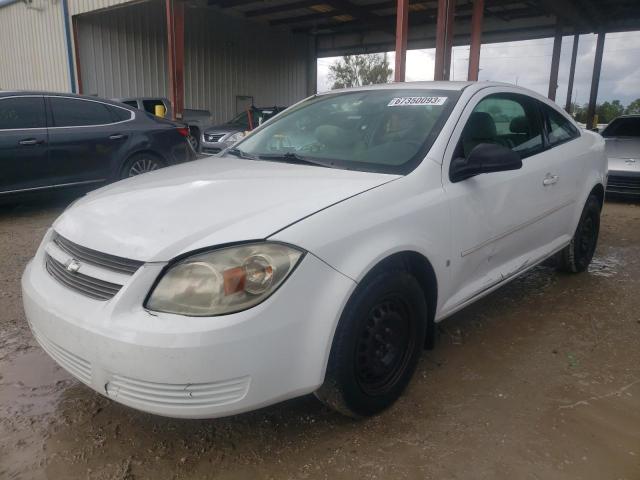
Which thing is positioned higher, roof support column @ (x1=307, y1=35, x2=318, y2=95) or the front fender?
roof support column @ (x1=307, y1=35, x2=318, y2=95)

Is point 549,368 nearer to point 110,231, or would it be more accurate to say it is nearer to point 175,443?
point 175,443

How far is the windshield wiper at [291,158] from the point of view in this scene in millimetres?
2646

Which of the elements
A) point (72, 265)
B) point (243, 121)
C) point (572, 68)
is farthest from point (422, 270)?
point (572, 68)

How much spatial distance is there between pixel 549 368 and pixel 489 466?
3.31ft

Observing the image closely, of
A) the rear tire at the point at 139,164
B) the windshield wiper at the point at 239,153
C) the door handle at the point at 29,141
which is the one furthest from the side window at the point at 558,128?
the door handle at the point at 29,141

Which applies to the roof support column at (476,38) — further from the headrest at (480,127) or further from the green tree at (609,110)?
the green tree at (609,110)

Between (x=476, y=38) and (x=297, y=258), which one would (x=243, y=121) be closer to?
(x=476, y=38)

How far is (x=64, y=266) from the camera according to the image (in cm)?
204

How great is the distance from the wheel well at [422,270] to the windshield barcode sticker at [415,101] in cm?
96

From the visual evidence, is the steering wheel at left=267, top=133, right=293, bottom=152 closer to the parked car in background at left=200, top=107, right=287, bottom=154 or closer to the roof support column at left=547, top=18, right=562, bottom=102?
the parked car in background at left=200, top=107, right=287, bottom=154

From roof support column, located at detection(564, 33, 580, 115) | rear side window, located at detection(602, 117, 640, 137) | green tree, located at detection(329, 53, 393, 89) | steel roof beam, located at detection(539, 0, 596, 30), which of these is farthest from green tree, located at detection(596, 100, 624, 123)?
rear side window, located at detection(602, 117, 640, 137)

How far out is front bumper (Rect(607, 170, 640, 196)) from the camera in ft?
24.3

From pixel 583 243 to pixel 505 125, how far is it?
63.4 inches

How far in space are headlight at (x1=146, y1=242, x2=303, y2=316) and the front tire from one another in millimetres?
353
